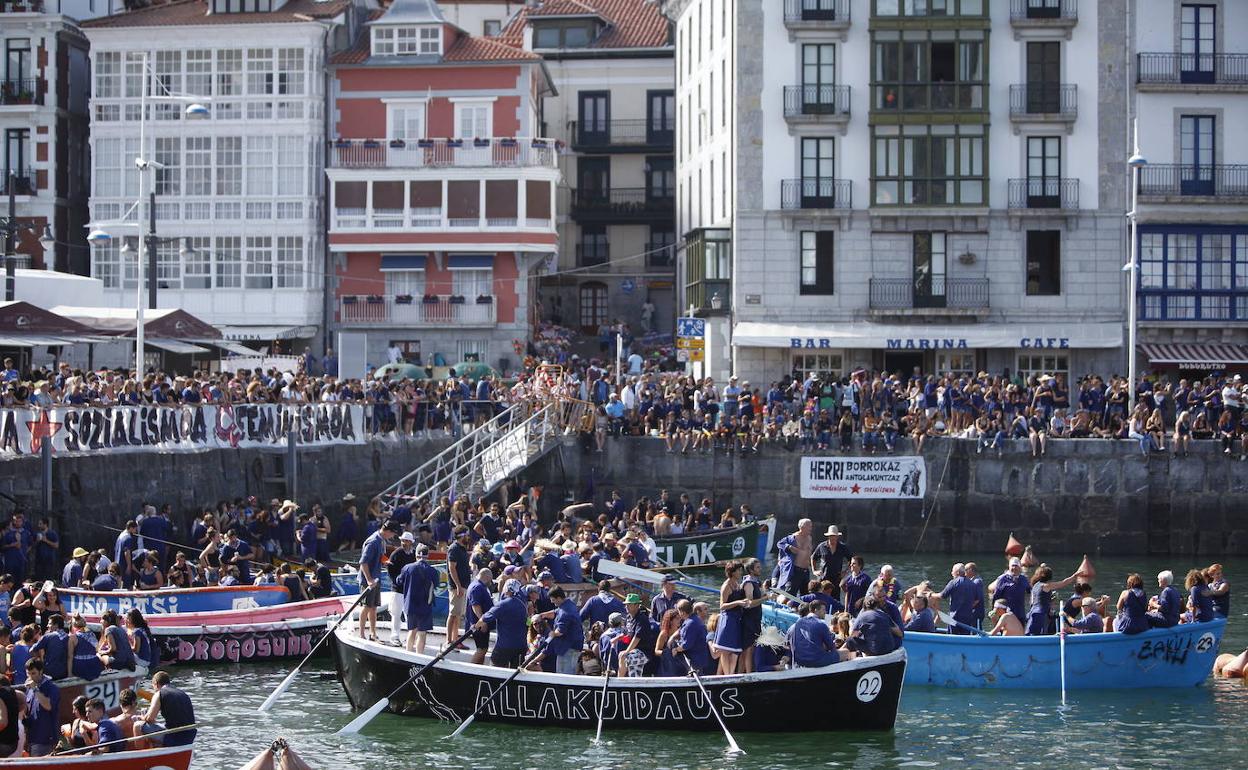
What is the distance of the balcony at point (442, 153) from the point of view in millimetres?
65312

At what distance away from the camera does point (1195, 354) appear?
180 ft

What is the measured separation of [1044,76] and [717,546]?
21321 mm

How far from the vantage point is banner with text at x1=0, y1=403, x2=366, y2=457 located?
35.2 metres

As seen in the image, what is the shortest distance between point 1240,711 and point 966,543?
20844mm

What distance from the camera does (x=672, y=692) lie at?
24.3 metres

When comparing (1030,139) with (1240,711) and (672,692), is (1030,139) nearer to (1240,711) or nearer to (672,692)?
(1240,711)

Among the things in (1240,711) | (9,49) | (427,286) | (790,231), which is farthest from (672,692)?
(9,49)

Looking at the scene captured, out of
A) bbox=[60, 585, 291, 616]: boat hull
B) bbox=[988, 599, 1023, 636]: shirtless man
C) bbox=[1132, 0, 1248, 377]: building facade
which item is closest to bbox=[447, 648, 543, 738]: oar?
bbox=[60, 585, 291, 616]: boat hull

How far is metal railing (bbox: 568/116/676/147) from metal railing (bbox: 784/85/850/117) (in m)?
23.1

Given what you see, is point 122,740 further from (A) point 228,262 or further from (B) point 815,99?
(A) point 228,262

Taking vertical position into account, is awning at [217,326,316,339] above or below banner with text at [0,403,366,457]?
above

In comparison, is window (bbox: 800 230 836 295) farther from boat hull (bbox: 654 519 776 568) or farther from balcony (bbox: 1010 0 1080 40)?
boat hull (bbox: 654 519 776 568)

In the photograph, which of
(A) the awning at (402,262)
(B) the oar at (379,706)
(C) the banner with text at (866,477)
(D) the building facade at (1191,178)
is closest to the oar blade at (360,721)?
(B) the oar at (379,706)

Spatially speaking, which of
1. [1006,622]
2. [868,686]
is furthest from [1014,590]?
[868,686]
